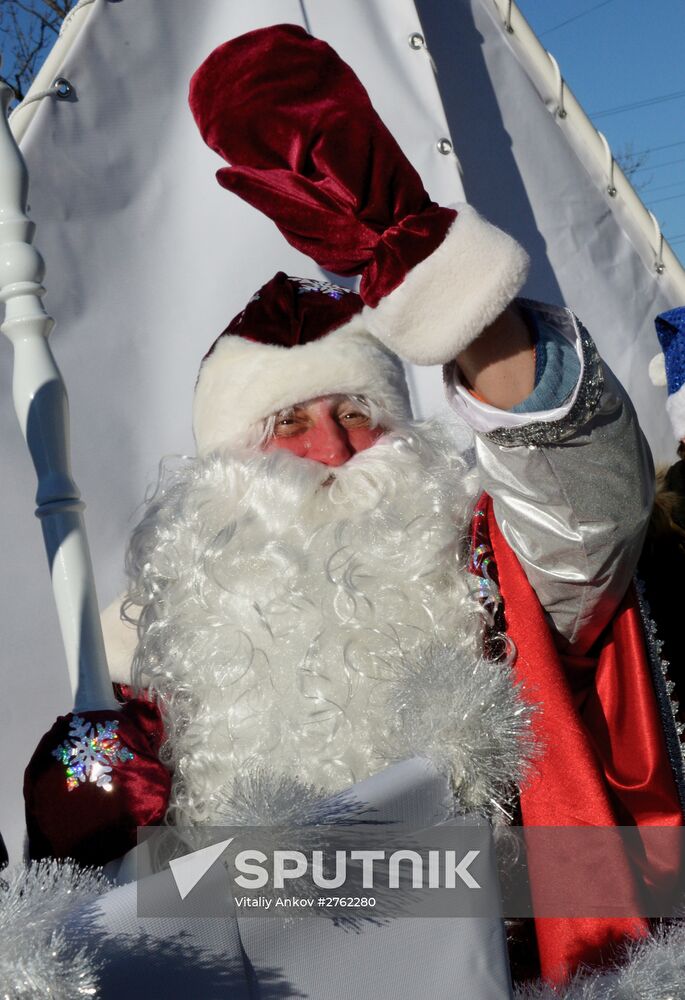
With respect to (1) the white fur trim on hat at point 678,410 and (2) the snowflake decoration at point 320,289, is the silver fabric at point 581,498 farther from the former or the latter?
(2) the snowflake decoration at point 320,289

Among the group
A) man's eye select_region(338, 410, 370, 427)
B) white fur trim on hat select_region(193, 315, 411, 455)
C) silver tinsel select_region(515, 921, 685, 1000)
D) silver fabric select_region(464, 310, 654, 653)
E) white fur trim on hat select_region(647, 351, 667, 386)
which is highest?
white fur trim on hat select_region(193, 315, 411, 455)

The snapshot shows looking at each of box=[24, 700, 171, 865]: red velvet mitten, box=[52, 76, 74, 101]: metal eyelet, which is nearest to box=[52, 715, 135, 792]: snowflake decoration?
box=[24, 700, 171, 865]: red velvet mitten

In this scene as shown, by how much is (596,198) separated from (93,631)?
1656mm

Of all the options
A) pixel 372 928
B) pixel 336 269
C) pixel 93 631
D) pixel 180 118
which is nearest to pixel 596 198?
pixel 180 118

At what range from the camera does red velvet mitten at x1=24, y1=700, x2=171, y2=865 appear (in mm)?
1314

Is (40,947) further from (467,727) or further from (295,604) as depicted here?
(295,604)

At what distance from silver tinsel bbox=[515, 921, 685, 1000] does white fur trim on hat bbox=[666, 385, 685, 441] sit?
0.67 meters

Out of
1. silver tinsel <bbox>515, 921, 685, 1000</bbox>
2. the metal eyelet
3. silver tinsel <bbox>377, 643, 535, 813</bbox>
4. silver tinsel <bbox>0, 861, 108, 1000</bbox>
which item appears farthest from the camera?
the metal eyelet

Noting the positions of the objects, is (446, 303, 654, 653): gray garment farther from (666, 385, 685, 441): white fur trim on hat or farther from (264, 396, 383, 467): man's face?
(264, 396, 383, 467): man's face

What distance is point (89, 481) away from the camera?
6.81ft

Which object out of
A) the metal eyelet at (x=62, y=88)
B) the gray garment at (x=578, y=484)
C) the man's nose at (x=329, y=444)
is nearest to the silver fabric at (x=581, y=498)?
the gray garment at (x=578, y=484)

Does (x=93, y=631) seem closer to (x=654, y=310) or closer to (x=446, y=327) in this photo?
(x=446, y=327)

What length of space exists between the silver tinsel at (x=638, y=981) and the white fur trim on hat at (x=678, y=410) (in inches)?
26.4

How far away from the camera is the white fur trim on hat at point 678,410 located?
1.48 meters
